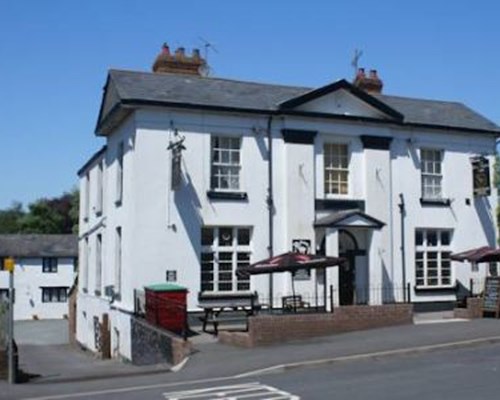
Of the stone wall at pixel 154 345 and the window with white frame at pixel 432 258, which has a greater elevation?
the window with white frame at pixel 432 258

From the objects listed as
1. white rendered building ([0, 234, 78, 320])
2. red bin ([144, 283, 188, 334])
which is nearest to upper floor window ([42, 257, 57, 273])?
white rendered building ([0, 234, 78, 320])

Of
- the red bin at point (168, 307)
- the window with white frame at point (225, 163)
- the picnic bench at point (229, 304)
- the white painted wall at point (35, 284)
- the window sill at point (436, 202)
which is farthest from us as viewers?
the white painted wall at point (35, 284)

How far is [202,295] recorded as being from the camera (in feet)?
74.9

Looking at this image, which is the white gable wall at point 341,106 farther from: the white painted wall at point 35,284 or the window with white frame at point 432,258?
the white painted wall at point 35,284

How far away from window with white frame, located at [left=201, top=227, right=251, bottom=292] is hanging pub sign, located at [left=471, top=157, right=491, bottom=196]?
9553 mm

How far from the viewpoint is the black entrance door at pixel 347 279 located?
2514cm

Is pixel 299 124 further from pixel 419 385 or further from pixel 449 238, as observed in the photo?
pixel 419 385

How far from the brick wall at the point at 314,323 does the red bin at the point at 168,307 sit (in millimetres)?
1506

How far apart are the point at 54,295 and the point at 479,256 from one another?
165ft

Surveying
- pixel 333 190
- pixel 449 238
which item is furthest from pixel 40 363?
pixel 449 238

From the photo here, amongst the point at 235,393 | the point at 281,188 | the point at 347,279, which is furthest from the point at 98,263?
the point at 235,393

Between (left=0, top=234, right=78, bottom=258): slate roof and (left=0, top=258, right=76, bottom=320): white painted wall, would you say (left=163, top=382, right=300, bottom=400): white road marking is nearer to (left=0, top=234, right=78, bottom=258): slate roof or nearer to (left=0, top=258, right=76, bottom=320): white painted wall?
(left=0, top=258, right=76, bottom=320): white painted wall

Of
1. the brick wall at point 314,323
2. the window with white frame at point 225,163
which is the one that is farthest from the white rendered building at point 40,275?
the brick wall at point 314,323

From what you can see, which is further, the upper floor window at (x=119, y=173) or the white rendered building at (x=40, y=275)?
the white rendered building at (x=40, y=275)
